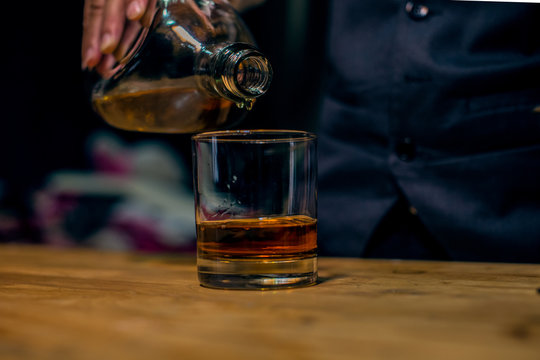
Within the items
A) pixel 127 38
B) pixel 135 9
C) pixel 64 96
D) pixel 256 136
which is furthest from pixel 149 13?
pixel 64 96

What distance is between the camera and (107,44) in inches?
30.5

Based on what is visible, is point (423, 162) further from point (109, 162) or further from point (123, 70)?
point (109, 162)

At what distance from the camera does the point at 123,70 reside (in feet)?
2.31

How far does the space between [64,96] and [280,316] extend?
52.7 inches

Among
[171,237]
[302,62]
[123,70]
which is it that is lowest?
[171,237]

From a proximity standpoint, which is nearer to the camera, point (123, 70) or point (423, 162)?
point (123, 70)

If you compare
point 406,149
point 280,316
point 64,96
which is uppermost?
point 64,96

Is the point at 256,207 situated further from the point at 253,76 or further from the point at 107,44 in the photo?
the point at 107,44

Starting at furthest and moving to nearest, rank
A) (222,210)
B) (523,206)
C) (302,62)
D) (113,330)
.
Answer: (302,62), (523,206), (222,210), (113,330)

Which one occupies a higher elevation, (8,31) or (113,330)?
(8,31)

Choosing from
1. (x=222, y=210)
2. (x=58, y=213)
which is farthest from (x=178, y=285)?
(x=58, y=213)

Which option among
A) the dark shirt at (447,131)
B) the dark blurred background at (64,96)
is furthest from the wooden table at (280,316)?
the dark blurred background at (64,96)

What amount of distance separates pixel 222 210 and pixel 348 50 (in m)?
0.55

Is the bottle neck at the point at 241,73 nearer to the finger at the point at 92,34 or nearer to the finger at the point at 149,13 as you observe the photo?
the finger at the point at 149,13
